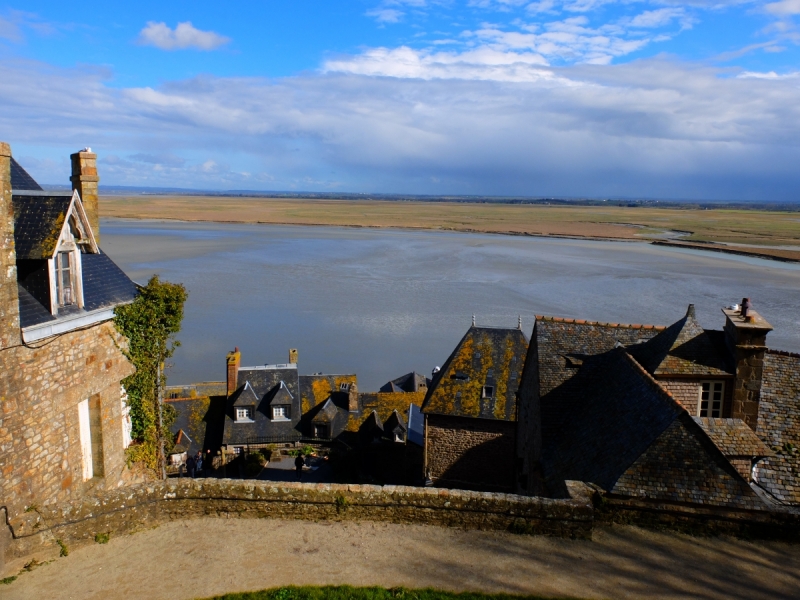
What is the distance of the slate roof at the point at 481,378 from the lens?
1794 cm

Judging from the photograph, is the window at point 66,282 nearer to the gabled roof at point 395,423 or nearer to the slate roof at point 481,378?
the slate roof at point 481,378

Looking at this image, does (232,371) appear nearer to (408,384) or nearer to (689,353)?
(408,384)

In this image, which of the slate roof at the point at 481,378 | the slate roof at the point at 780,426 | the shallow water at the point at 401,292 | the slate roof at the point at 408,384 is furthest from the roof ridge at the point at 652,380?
the shallow water at the point at 401,292

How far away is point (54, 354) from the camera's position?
25.4 ft

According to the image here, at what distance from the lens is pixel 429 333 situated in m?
35.4

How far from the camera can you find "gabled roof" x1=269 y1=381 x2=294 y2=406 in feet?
75.3

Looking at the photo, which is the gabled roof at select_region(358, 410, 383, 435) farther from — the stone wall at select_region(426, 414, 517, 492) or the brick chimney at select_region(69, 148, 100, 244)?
the brick chimney at select_region(69, 148, 100, 244)

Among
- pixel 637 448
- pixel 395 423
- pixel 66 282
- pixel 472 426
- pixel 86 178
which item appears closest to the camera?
pixel 66 282

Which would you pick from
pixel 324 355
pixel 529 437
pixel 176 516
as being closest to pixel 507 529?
pixel 176 516

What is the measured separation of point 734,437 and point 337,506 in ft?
18.9

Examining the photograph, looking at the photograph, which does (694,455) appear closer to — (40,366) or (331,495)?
(331,495)

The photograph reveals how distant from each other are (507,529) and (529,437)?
17.4 feet

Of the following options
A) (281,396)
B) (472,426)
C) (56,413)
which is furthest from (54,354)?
(281,396)

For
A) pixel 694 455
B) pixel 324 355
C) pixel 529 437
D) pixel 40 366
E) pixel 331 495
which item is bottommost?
pixel 324 355
